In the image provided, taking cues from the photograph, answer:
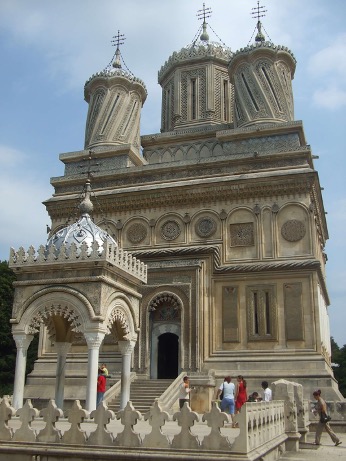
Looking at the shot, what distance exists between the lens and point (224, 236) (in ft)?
63.2

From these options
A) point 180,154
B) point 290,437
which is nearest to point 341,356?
point 180,154

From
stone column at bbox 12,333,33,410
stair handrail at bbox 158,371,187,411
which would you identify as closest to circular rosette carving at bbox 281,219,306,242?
stair handrail at bbox 158,371,187,411

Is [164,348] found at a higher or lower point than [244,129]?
lower

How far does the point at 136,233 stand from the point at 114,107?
6791mm

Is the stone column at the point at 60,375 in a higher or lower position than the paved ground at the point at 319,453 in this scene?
higher

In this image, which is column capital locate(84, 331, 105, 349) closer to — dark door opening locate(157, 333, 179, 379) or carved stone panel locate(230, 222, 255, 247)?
dark door opening locate(157, 333, 179, 379)

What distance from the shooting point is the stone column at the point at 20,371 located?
10.4 meters

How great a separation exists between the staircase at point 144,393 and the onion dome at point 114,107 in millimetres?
10210

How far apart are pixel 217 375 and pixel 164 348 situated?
2.53 m

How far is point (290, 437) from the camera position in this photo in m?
11.1

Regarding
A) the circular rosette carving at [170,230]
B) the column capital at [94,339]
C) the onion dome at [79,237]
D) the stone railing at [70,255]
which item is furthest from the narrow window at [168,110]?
the column capital at [94,339]

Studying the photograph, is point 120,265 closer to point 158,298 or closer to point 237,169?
point 158,298

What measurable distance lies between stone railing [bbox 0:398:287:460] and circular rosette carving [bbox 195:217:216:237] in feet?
36.0

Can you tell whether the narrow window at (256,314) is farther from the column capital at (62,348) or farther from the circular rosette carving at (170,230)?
the column capital at (62,348)
